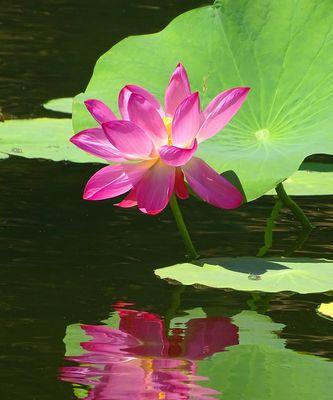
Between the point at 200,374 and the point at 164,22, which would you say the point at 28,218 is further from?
the point at 164,22

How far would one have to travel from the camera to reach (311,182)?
2.75 meters

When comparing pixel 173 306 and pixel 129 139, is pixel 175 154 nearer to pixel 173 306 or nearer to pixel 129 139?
pixel 129 139

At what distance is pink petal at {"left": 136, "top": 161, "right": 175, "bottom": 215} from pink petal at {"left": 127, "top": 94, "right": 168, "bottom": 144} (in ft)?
0.16

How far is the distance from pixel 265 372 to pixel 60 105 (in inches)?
84.5

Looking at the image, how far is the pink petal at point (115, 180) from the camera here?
6.86 ft

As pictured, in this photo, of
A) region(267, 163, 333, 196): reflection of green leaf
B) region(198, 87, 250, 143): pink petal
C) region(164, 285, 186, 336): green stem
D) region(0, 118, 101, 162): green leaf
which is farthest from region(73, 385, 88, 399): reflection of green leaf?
region(0, 118, 101, 162): green leaf

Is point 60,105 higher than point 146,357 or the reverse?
higher

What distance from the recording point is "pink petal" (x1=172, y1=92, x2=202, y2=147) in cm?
205

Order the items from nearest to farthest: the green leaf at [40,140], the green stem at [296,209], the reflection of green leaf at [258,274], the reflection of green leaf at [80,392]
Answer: the reflection of green leaf at [80,392], the reflection of green leaf at [258,274], the green stem at [296,209], the green leaf at [40,140]

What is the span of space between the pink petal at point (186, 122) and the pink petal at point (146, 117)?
0.02m

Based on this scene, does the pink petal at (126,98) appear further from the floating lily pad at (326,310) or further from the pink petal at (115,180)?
the floating lily pad at (326,310)

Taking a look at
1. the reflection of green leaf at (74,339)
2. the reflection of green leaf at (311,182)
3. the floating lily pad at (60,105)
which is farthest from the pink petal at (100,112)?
the floating lily pad at (60,105)

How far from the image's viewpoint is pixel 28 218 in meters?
2.40

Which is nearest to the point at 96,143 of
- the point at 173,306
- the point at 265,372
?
the point at 173,306
